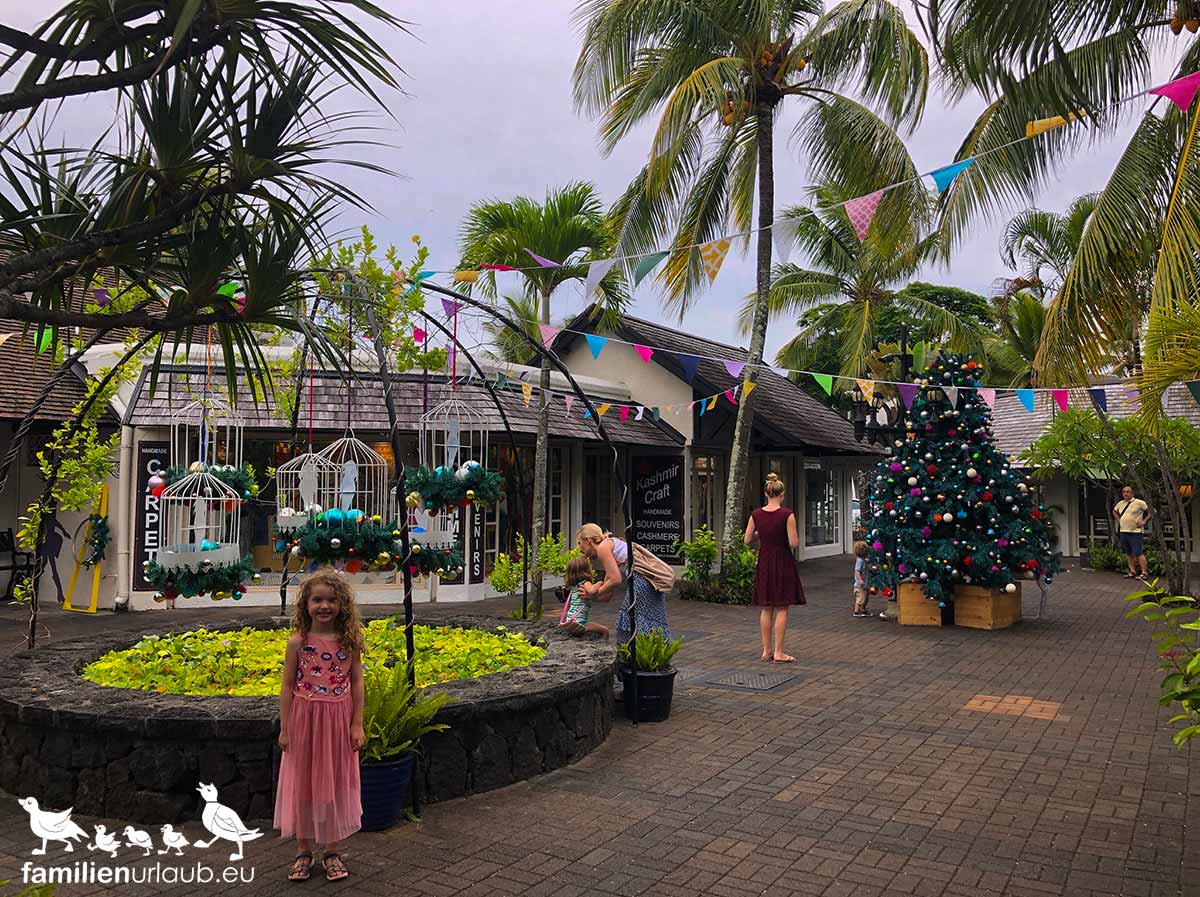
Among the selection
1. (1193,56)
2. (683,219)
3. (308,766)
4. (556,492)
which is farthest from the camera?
(556,492)

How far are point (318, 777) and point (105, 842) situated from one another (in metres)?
1.47

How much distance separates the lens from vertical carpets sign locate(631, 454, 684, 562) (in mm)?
18719

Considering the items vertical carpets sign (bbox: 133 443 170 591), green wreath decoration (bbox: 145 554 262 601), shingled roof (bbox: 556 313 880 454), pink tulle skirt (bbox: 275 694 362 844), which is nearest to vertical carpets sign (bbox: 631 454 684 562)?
shingled roof (bbox: 556 313 880 454)

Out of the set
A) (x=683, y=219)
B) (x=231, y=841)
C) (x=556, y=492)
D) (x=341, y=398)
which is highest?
(x=683, y=219)

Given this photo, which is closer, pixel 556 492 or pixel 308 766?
pixel 308 766

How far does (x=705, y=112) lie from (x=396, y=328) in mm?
7021

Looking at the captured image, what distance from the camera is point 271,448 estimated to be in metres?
15.2

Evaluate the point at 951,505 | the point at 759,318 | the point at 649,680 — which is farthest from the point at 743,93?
the point at 649,680

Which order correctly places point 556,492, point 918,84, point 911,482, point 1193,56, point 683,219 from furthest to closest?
point 556,492 < point 683,219 < point 918,84 < point 911,482 < point 1193,56

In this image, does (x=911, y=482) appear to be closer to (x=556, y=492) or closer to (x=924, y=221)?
(x=924, y=221)

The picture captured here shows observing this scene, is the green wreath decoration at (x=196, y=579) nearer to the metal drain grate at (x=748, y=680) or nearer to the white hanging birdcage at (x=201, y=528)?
the white hanging birdcage at (x=201, y=528)

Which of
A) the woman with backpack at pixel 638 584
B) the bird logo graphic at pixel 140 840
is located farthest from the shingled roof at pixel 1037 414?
the bird logo graphic at pixel 140 840

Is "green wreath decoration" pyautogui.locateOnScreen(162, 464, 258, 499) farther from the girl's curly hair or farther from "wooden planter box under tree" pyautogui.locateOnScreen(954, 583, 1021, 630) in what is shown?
"wooden planter box under tree" pyautogui.locateOnScreen(954, 583, 1021, 630)

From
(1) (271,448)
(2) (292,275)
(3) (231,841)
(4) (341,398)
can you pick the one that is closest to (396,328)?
(4) (341,398)
